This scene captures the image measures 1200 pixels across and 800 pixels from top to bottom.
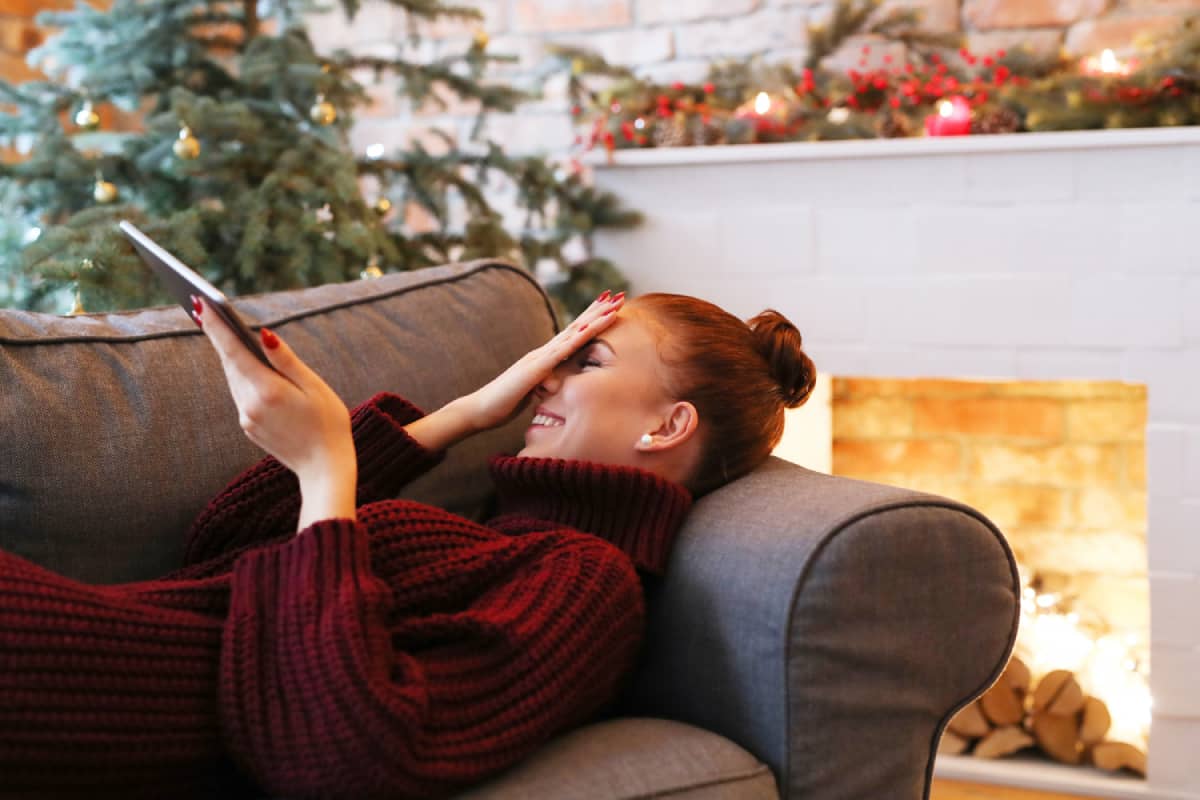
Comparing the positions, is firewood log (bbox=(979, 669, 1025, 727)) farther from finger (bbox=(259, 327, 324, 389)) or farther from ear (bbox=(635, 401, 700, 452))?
finger (bbox=(259, 327, 324, 389))

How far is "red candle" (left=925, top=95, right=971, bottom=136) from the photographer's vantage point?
89.8 inches

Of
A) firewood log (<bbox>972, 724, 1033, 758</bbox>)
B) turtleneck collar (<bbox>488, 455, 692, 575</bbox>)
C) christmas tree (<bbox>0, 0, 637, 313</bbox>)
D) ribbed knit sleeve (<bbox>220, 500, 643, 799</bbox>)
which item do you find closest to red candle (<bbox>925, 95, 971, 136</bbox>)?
christmas tree (<bbox>0, 0, 637, 313</bbox>)

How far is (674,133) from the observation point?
249 cm

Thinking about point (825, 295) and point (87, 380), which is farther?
point (825, 295)

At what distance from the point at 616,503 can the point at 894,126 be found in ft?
4.47

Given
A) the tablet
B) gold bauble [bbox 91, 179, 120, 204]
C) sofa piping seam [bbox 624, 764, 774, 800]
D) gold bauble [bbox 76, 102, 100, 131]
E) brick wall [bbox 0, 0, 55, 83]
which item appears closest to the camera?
the tablet

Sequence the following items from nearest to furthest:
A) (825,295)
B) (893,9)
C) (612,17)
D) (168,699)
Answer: (168,699), (825,295), (893,9), (612,17)

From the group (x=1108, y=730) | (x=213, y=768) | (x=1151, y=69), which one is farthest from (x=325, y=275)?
(x=1108, y=730)

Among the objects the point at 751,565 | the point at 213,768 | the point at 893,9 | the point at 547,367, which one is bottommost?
the point at 213,768

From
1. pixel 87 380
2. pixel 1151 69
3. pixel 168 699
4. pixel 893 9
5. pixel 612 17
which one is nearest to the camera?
pixel 168 699

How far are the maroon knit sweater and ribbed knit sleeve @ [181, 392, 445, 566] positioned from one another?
54 mm

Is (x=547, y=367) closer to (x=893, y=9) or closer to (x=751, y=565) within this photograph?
(x=751, y=565)

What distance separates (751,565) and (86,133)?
1566 mm

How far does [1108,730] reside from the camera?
2.43 meters
